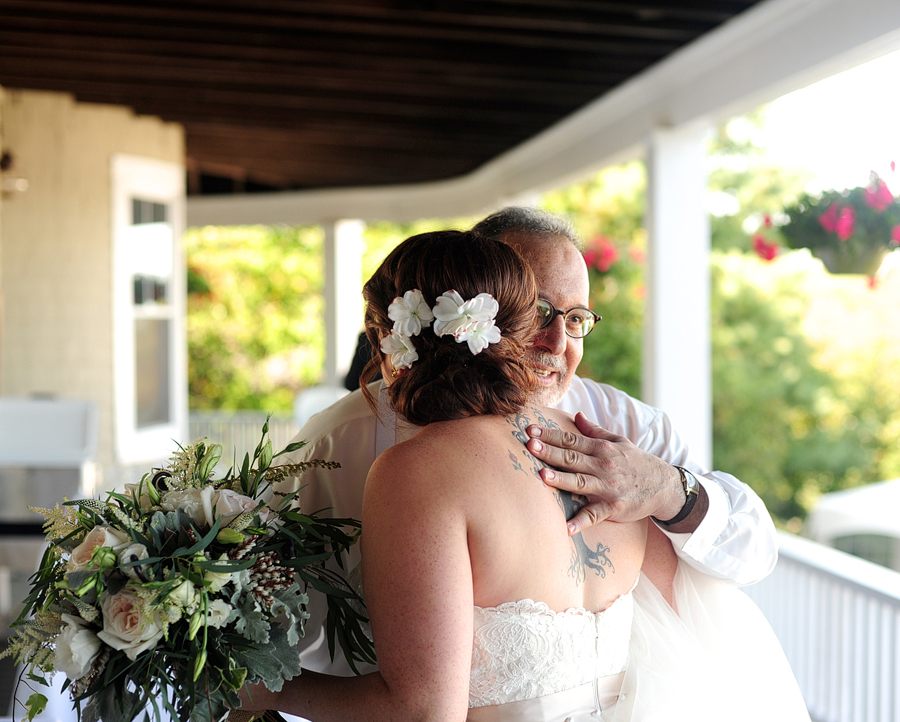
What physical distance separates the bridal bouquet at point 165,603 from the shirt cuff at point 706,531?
0.77 metres

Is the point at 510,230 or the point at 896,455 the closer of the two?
the point at 510,230

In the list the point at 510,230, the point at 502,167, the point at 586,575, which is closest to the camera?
the point at 586,575

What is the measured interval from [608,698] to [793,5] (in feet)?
8.59

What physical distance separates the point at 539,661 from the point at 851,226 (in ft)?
8.12

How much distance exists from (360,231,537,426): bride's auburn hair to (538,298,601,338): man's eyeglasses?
0.25 meters

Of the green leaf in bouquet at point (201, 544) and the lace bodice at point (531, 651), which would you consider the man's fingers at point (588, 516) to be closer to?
the lace bodice at point (531, 651)

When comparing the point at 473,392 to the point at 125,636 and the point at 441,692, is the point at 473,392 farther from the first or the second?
the point at 125,636

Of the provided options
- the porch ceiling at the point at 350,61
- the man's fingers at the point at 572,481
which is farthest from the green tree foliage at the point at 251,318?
the man's fingers at the point at 572,481

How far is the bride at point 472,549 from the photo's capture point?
3.94 ft

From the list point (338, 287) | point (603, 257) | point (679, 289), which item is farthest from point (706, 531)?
point (338, 287)

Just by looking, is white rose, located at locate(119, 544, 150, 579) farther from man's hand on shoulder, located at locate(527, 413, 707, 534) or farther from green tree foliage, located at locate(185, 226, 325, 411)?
green tree foliage, located at locate(185, 226, 325, 411)

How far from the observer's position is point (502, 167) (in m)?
6.68

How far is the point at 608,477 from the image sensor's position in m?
1.48

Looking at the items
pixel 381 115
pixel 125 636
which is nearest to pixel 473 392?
pixel 125 636
